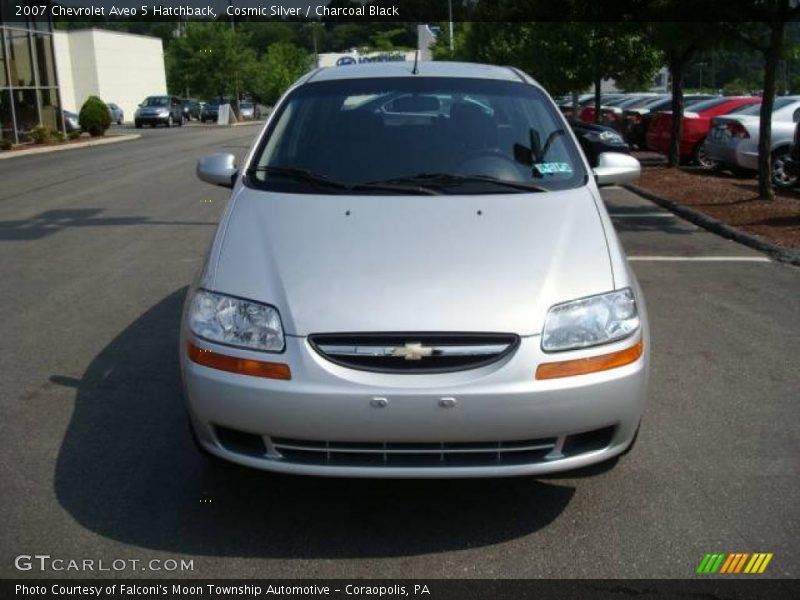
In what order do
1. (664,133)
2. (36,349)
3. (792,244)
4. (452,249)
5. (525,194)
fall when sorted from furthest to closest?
(664,133) < (792,244) < (36,349) < (525,194) < (452,249)

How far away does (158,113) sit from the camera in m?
48.1

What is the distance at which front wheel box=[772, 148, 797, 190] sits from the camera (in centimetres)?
1372

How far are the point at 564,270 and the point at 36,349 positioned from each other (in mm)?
3839

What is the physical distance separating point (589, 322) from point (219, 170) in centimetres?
246

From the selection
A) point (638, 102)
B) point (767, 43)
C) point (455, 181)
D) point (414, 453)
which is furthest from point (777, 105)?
point (414, 453)

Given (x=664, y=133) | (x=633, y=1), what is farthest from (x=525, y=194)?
(x=664, y=133)

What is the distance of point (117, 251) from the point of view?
9.37 m

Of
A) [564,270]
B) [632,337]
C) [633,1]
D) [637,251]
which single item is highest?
[633,1]

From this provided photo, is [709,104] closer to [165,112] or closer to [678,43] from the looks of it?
[678,43]

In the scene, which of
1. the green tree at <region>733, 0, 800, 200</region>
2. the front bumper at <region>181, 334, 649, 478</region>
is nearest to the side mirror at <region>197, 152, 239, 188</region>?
the front bumper at <region>181, 334, 649, 478</region>

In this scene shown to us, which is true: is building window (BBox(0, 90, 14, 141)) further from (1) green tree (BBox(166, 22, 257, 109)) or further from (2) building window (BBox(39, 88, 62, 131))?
(1) green tree (BBox(166, 22, 257, 109))

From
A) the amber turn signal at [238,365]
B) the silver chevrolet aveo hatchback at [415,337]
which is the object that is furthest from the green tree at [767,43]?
the amber turn signal at [238,365]

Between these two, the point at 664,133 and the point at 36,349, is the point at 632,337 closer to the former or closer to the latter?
the point at 36,349

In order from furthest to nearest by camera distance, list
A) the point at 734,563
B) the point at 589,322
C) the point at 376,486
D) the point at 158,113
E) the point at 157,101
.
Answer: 1. the point at 157,101
2. the point at 158,113
3. the point at 376,486
4. the point at 589,322
5. the point at 734,563
